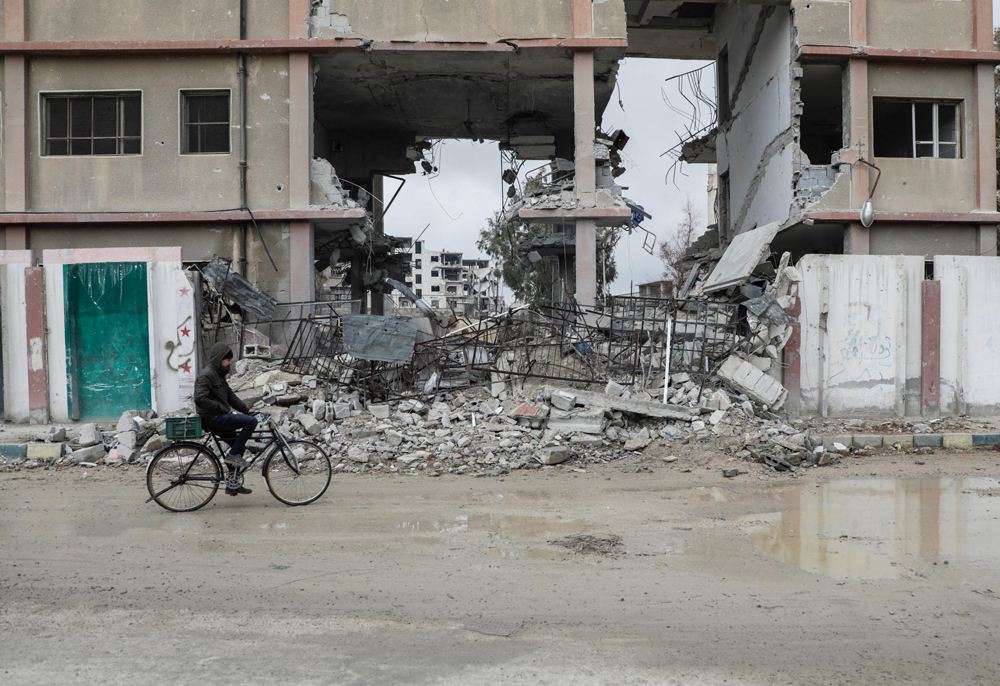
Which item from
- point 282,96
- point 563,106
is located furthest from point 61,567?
point 563,106

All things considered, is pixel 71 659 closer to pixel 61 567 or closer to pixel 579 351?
pixel 61 567

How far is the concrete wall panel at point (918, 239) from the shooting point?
1605 centimetres

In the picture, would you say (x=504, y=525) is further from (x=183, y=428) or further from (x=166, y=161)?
(x=166, y=161)

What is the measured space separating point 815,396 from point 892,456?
186 centimetres

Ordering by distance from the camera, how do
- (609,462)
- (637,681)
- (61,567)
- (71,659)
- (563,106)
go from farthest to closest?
1. (563,106)
2. (609,462)
3. (61,567)
4. (71,659)
5. (637,681)

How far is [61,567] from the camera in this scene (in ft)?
17.4

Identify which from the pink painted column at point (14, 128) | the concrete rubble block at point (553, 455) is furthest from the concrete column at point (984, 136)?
the pink painted column at point (14, 128)

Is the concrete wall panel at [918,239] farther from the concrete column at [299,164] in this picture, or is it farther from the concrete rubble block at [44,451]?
the concrete rubble block at [44,451]

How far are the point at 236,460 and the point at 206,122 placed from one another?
10.6m

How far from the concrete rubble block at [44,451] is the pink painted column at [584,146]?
A: 9.85 meters

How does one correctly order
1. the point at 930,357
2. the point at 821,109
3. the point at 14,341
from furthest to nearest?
1. the point at 821,109
2. the point at 930,357
3. the point at 14,341

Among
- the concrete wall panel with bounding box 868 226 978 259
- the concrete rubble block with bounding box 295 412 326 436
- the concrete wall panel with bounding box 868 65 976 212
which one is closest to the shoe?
the concrete rubble block with bounding box 295 412 326 436

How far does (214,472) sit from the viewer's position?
7.04 metres

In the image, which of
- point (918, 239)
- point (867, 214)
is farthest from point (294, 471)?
point (918, 239)
